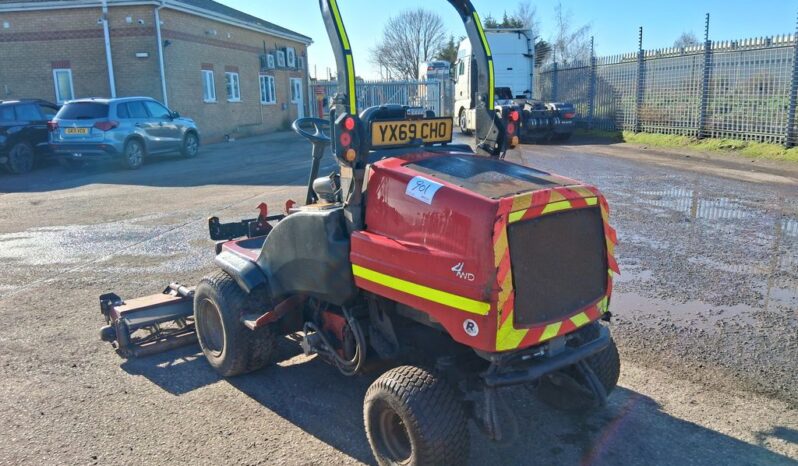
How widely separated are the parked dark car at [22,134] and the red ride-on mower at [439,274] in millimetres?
14765

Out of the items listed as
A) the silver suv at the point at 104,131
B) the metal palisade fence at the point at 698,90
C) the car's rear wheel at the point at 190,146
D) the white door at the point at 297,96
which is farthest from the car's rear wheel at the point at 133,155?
the white door at the point at 297,96

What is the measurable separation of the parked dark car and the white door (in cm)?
1753

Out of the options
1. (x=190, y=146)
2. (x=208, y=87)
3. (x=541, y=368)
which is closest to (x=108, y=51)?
(x=208, y=87)

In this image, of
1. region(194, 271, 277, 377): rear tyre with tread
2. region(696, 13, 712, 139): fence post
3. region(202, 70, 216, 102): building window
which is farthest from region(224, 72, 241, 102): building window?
region(194, 271, 277, 377): rear tyre with tread

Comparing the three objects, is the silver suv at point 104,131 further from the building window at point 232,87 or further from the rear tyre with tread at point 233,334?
the rear tyre with tread at point 233,334

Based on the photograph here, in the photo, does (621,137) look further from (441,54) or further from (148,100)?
(441,54)

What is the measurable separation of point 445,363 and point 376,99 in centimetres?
2919

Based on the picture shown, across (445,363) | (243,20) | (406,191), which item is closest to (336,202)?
(406,191)

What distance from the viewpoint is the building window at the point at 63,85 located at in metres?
22.9

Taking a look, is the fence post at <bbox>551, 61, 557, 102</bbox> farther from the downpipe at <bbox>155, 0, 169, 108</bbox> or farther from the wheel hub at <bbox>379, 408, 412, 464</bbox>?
the wheel hub at <bbox>379, 408, 412, 464</bbox>

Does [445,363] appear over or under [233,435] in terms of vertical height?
over

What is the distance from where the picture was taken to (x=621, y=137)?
2133 cm

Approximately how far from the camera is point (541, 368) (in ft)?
10.3

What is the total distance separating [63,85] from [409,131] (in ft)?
75.6
